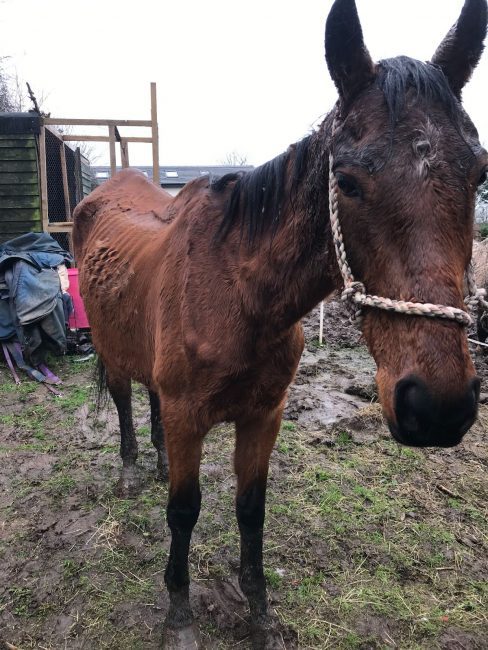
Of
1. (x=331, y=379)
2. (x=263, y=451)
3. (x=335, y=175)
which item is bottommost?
(x=331, y=379)

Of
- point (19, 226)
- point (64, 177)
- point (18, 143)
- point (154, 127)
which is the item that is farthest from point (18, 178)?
point (154, 127)

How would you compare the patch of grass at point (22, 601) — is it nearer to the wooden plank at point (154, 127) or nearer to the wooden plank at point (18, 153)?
the wooden plank at point (154, 127)

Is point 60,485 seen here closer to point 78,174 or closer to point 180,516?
point 180,516

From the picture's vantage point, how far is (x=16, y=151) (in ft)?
25.9

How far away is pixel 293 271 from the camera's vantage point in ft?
5.45

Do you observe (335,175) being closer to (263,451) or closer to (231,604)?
(263,451)

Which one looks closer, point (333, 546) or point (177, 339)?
point (177, 339)

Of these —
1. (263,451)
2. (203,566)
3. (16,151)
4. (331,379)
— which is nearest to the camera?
(263,451)

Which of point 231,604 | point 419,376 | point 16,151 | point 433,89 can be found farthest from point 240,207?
point 16,151

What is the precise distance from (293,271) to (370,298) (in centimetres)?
51

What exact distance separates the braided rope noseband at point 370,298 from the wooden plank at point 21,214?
25.9 ft

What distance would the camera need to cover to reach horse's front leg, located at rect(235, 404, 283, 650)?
2.21 meters

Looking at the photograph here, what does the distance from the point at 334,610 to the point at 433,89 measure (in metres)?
2.33

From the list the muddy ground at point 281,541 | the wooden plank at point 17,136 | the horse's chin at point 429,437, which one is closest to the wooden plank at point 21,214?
the wooden plank at point 17,136
